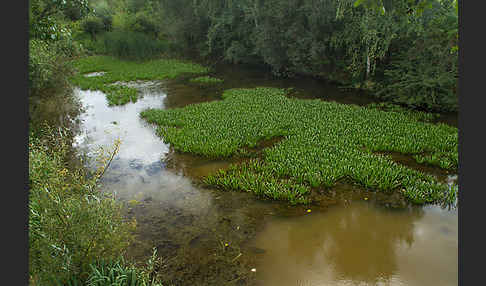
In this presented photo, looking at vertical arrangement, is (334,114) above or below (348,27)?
below

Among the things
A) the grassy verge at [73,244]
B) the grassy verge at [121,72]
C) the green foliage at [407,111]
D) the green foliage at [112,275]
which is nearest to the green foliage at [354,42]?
the green foliage at [407,111]

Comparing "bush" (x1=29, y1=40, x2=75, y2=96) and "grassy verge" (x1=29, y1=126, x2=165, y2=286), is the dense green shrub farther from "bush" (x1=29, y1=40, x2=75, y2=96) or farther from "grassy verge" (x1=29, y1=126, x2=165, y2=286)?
"grassy verge" (x1=29, y1=126, x2=165, y2=286)

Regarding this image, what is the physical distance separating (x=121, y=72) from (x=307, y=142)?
61.4 feet

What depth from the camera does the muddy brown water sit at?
17.8 feet

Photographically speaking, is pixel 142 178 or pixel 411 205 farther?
pixel 142 178

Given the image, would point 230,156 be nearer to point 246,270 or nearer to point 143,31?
point 246,270

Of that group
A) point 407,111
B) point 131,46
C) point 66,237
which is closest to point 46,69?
point 66,237

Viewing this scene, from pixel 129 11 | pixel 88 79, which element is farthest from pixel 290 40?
pixel 129 11

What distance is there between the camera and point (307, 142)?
10.4 meters

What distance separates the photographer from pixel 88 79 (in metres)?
21.7

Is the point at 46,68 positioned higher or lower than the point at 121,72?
lower

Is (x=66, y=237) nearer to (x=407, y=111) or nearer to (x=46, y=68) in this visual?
→ (x=46, y=68)

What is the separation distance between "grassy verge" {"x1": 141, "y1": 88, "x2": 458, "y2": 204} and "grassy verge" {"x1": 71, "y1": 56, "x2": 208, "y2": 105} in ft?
15.7

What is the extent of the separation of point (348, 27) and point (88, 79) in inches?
688
